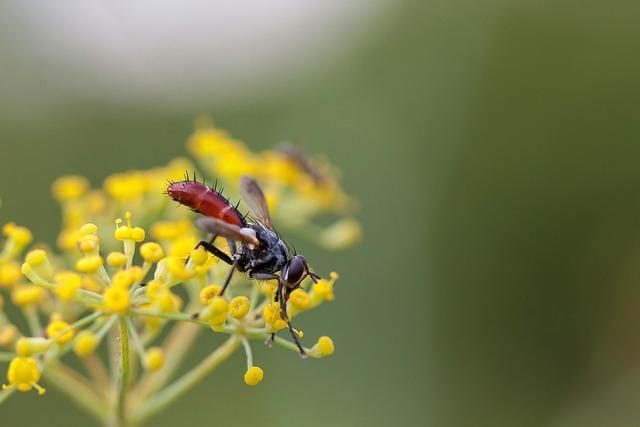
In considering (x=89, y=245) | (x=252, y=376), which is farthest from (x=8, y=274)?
(x=252, y=376)

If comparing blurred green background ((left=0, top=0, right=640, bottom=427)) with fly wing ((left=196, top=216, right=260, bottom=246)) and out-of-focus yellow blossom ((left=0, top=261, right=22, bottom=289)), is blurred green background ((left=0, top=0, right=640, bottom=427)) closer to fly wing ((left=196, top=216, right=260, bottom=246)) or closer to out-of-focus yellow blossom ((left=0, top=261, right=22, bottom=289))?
out-of-focus yellow blossom ((left=0, top=261, right=22, bottom=289))

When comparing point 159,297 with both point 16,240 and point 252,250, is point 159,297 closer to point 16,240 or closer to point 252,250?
point 252,250

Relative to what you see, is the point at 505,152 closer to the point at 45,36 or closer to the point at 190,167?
the point at 190,167

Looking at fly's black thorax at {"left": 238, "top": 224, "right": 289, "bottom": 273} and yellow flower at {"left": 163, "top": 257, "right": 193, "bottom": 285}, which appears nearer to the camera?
yellow flower at {"left": 163, "top": 257, "right": 193, "bottom": 285}

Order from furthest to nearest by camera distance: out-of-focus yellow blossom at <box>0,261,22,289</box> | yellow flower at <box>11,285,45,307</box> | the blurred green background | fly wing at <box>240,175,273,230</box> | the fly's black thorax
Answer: the blurred green background, fly wing at <box>240,175,273,230</box>, out-of-focus yellow blossom at <box>0,261,22,289</box>, yellow flower at <box>11,285,45,307</box>, the fly's black thorax

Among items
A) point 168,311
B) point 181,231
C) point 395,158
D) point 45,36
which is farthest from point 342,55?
point 168,311

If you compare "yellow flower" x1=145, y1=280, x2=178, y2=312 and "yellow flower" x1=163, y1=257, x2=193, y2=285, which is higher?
"yellow flower" x1=163, y1=257, x2=193, y2=285

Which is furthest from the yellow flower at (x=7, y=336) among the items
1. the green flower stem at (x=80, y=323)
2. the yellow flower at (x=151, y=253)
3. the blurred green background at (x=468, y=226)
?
the blurred green background at (x=468, y=226)

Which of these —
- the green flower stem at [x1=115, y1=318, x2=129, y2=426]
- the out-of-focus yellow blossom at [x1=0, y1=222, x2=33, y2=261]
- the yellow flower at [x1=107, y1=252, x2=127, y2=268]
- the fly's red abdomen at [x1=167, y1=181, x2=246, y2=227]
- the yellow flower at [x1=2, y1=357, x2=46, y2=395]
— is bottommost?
the yellow flower at [x1=2, y1=357, x2=46, y2=395]

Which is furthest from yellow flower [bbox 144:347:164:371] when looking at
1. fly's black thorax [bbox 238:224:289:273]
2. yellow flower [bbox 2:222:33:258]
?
yellow flower [bbox 2:222:33:258]
